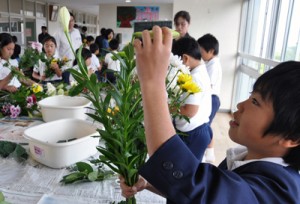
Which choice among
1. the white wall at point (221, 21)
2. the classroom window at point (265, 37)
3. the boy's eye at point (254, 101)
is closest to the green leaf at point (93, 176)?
the boy's eye at point (254, 101)

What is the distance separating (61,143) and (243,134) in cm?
72

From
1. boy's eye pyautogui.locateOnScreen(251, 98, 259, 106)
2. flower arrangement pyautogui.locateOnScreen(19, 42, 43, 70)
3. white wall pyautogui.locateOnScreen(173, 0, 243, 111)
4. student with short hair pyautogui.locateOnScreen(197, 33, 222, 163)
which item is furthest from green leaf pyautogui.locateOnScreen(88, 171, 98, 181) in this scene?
white wall pyautogui.locateOnScreen(173, 0, 243, 111)

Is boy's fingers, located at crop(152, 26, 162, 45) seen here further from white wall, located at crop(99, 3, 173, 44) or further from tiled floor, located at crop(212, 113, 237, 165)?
white wall, located at crop(99, 3, 173, 44)

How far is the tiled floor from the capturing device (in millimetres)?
2748

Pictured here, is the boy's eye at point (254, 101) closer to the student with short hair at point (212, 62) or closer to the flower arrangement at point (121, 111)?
the flower arrangement at point (121, 111)

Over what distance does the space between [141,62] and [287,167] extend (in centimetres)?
37

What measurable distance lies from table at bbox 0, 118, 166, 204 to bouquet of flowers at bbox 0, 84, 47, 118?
26.3 inches

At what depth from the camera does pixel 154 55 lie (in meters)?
0.38

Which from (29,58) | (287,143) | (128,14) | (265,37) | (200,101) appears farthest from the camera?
(128,14)

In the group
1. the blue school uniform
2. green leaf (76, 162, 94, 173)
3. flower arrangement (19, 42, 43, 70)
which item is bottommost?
green leaf (76, 162, 94, 173)

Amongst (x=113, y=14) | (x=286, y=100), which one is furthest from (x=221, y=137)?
(x=113, y=14)

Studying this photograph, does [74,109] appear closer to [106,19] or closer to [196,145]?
[196,145]

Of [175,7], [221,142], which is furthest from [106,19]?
[221,142]

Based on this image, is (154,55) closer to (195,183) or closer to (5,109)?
(195,183)
